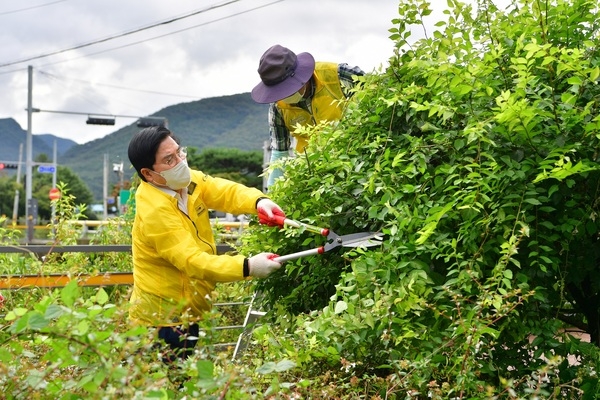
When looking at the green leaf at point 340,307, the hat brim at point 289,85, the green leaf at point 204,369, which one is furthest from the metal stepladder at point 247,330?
the green leaf at point 204,369

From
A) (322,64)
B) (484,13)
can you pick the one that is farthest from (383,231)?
(322,64)

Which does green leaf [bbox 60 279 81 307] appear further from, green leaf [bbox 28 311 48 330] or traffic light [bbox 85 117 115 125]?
traffic light [bbox 85 117 115 125]

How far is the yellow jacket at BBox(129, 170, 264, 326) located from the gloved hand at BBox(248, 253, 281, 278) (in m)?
0.05

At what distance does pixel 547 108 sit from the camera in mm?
3217

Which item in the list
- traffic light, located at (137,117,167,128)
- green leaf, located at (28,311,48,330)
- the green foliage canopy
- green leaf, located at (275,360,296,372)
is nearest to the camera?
green leaf, located at (28,311,48,330)

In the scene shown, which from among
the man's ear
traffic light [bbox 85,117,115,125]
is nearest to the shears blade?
the man's ear

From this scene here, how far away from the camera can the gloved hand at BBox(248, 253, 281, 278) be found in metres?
3.64

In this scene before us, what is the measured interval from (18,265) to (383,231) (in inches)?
188

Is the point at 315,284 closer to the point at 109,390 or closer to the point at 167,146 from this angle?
the point at 167,146

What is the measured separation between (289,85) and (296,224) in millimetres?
1704

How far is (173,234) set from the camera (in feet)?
12.6

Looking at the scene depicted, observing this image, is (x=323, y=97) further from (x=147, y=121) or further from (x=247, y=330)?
(x=147, y=121)

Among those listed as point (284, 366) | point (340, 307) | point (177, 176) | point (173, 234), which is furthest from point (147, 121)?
point (284, 366)

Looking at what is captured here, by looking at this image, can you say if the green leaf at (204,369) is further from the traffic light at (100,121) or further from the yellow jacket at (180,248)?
the traffic light at (100,121)
